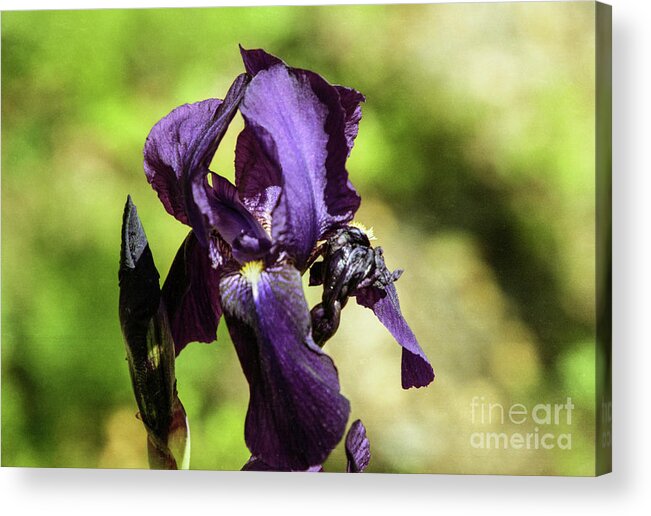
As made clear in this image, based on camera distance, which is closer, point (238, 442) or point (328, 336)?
point (328, 336)

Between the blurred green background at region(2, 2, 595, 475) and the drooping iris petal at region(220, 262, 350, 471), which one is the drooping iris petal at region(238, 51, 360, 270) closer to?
the drooping iris petal at region(220, 262, 350, 471)

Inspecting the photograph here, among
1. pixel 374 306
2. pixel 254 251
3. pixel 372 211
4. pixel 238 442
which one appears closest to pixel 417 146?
pixel 372 211

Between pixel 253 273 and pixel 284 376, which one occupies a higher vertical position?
pixel 253 273

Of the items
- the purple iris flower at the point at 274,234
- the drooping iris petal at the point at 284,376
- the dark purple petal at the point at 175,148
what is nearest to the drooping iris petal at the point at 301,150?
the purple iris flower at the point at 274,234

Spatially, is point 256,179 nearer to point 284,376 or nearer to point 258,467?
point 284,376

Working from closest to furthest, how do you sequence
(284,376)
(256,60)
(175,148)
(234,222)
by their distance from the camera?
(284,376), (234,222), (175,148), (256,60)

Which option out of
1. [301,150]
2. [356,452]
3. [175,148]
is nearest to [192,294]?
[175,148]

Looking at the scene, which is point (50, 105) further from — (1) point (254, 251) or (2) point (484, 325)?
(2) point (484, 325)
